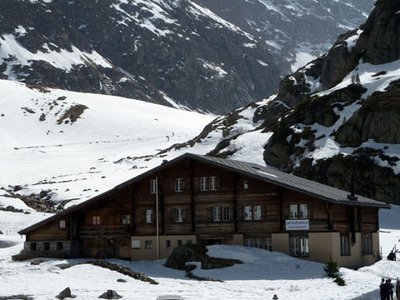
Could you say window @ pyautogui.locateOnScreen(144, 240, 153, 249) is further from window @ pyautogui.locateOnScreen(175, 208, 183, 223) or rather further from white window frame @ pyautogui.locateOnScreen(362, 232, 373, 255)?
white window frame @ pyautogui.locateOnScreen(362, 232, 373, 255)

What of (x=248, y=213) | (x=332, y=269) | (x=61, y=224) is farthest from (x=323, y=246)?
(x=61, y=224)

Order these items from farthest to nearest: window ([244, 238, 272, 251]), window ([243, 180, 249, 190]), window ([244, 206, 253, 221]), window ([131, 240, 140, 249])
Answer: window ([131, 240, 140, 249]), window ([243, 180, 249, 190]), window ([244, 206, 253, 221]), window ([244, 238, 272, 251])

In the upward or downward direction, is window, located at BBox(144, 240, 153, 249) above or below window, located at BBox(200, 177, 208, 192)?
below

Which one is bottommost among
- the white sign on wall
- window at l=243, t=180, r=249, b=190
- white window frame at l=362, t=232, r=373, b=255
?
white window frame at l=362, t=232, r=373, b=255

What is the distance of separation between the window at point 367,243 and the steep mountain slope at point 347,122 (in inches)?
481

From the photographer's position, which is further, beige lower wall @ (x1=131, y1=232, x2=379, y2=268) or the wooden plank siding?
the wooden plank siding

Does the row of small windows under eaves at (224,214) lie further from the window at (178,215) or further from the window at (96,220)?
the window at (96,220)

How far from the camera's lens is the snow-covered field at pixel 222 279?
38.4 meters

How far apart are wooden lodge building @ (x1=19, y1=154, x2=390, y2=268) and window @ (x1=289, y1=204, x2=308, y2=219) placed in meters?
0.07

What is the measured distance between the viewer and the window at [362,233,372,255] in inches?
2279

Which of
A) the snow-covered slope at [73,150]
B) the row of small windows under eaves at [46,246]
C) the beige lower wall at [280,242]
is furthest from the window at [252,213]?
the snow-covered slope at [73,150]

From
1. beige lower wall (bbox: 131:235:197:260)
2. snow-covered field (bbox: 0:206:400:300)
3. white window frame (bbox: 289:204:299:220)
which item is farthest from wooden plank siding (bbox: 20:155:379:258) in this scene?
snow-covered field (bbox: 0:206:400:300)

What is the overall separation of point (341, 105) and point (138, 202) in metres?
55.3

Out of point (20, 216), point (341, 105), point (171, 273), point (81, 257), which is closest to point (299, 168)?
point (341, 105)
